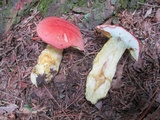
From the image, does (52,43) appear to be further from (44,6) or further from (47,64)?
(44,6)

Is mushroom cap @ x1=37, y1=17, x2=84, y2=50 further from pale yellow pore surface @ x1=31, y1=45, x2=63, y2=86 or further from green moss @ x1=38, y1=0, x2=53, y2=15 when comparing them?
green moss @ x1=38, y1=0, x2=53, y2=15

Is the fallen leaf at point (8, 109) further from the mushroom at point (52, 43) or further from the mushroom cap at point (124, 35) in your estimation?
the mushroom cap at point (124, 35)

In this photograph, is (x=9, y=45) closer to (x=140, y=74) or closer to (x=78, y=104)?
(x=78, y=104)

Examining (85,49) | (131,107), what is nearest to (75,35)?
(85,49)

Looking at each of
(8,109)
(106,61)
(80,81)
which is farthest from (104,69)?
(8,109)

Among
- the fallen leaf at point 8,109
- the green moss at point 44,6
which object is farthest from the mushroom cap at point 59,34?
the fallen leaf at point 8,109

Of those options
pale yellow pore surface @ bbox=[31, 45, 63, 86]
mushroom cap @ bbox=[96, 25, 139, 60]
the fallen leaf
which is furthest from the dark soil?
mushroom cap @ bbox=[96, 25, 139, 60]
